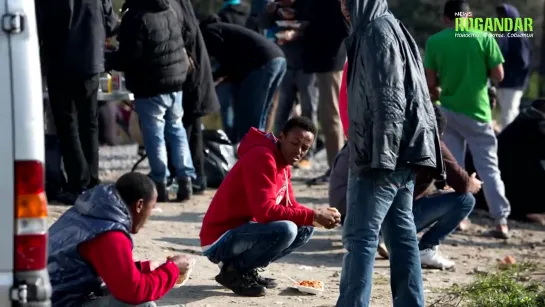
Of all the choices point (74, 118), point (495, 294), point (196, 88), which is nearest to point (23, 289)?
point (495, 294)

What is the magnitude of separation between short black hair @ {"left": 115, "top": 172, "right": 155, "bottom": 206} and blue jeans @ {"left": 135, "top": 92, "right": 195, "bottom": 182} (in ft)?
15.8

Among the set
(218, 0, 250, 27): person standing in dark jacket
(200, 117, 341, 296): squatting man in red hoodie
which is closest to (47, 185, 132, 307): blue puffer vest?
(200, 117, 341, 296): squatting man in red hoodie

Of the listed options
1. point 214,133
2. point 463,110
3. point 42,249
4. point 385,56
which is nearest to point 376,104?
point 385,56

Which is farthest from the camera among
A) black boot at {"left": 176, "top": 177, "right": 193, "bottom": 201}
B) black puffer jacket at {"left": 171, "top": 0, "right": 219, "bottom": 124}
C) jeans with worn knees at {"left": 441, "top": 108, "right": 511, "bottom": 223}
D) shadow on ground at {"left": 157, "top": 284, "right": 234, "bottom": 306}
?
black boot at {"left": 176, "top": 177, "right": 193, "bottom": 201}

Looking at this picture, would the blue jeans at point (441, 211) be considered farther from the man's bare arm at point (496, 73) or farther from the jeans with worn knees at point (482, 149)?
the man's bare arm at point (496, 73)

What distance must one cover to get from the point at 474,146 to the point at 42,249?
18.9 ft

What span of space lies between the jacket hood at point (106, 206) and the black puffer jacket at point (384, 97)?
54.8 inches

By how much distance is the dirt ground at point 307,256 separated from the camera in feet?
23.0

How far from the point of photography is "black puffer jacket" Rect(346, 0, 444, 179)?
5.84m

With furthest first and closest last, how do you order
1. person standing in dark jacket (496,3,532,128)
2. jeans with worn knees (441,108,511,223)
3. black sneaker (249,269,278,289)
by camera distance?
person standing in dark jacket (496,3,532,128)
jeans with worn knees (441,108,511,223)
black sneaker (249,269,278,289)

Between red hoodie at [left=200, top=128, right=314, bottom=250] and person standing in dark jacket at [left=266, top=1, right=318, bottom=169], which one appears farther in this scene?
person standing in dark jacket at [left=266, top=1, right=318, bottom=169]

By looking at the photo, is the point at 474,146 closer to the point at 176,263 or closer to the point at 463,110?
the point at 463,110

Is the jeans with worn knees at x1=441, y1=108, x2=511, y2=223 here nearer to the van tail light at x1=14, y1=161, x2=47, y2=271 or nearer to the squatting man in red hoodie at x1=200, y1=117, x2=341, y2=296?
the squatting man in red hoodie at x1=200, y1=117, x2=341, y2=296

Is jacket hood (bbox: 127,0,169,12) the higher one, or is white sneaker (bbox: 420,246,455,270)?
jacket hood (bbox: 127,0,169,12)
